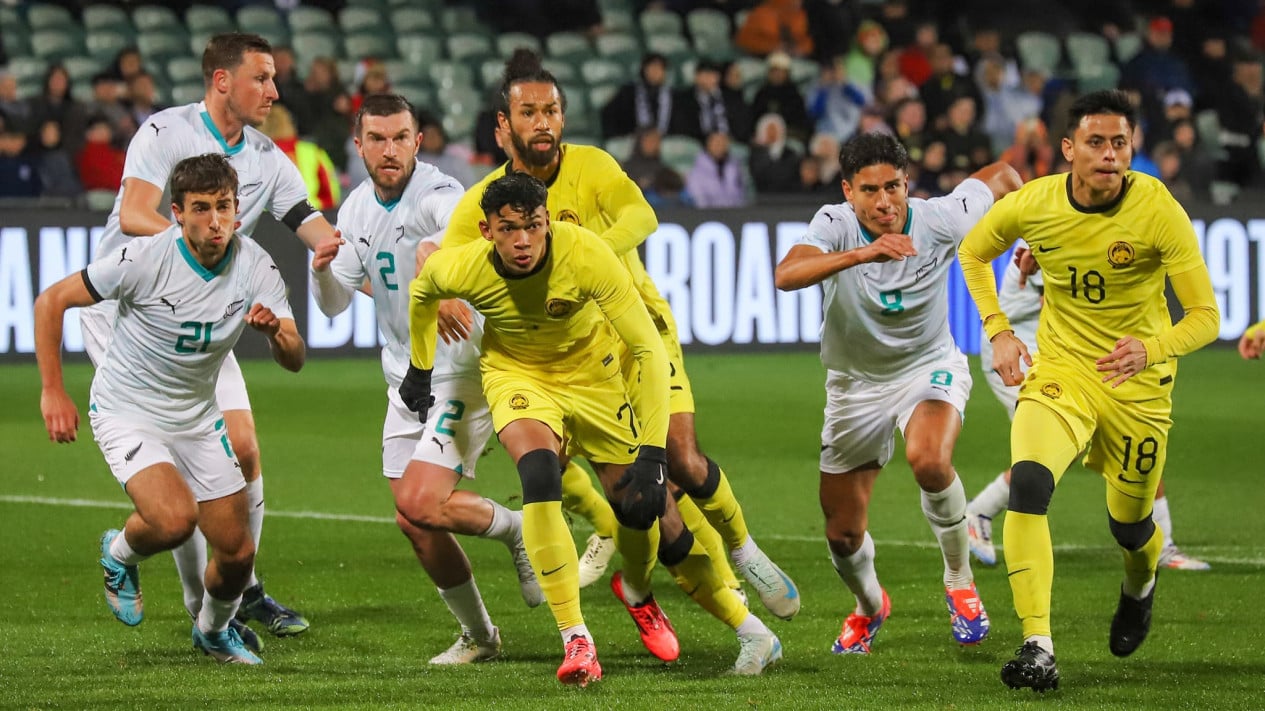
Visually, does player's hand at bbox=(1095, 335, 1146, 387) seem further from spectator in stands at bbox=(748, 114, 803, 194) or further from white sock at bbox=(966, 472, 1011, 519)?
spectator in stands at bbox=(748, 114, 803, 194)

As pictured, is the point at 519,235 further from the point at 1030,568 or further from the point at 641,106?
the point at 641,106

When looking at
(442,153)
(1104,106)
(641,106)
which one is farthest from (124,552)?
(641,106)

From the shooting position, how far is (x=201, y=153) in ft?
25.3

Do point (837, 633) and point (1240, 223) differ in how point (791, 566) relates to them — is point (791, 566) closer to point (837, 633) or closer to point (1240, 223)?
point (837, 633)

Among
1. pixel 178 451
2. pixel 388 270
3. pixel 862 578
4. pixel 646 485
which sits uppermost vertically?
pixel 388 270

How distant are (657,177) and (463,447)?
10.6m

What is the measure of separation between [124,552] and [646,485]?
2.18m

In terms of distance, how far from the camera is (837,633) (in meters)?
7.59

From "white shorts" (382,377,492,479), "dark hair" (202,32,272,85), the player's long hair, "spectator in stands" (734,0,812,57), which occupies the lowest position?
"white shorts" (382,377,492,479)

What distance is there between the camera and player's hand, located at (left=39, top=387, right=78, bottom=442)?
660 cm

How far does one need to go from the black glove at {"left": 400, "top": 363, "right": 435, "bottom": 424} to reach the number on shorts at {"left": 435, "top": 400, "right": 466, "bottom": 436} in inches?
13.4

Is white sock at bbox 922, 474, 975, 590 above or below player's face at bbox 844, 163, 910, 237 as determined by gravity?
below

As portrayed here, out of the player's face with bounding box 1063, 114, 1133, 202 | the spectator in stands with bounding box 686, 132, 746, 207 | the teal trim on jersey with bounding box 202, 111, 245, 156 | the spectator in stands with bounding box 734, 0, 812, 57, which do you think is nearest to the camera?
the player's face with bounding box 1063, 114, 1133, 202

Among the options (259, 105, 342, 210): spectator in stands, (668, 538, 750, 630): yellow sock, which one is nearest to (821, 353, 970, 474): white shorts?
(668, 538, 750, 630): yellow sock
